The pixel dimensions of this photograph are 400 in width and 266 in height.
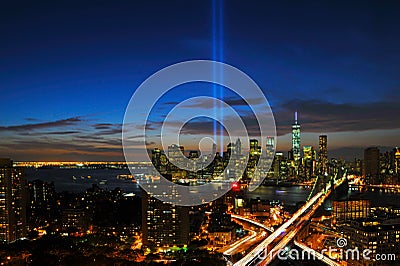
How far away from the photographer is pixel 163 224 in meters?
7.47

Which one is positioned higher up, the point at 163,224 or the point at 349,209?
the point at 163,224

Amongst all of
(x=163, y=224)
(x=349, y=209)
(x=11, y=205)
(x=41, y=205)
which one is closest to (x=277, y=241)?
(x=163, y=224)

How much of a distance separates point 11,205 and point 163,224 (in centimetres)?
299

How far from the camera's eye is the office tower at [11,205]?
7.88 meters

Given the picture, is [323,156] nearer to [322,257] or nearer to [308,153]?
[308,153]

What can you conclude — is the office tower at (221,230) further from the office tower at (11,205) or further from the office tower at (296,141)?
the office tower at (296,141)

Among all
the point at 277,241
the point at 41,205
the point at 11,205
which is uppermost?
the point at 11,205

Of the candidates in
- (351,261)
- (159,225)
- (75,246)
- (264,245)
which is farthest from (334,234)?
(75,246)

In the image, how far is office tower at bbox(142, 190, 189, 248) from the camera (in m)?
7.36

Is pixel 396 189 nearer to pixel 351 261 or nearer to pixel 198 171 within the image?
pixel 198 171

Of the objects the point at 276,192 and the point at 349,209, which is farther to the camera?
the point at 276,192

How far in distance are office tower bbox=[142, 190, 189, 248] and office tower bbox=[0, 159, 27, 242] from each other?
2.44 meters

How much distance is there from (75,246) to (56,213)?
12.8 feet

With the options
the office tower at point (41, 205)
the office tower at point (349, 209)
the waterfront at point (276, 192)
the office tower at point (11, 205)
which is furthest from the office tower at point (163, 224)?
the waterfront at point (276, 192)
